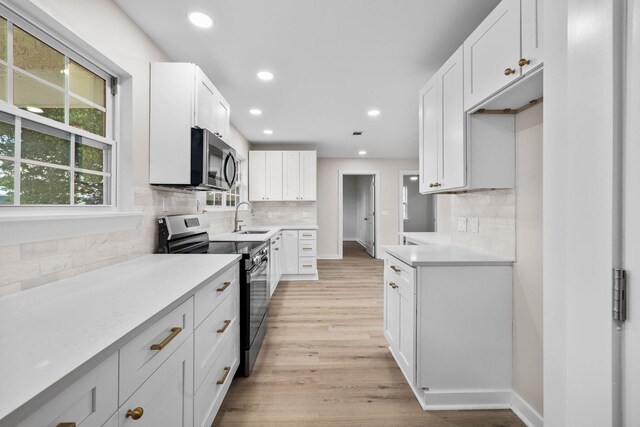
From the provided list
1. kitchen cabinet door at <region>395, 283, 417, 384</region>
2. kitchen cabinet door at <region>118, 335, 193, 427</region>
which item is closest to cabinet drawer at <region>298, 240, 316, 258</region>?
kitchen cabinet door at <region>395, 283, 417, 384</region>

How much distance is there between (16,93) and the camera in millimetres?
1152

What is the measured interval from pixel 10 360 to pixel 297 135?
14.8 ft

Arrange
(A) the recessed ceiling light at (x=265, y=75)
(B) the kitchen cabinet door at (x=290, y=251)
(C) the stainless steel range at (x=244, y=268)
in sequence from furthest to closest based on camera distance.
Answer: (B) the kitchen cabinet door at (x=290, y=251) → (A) the recessed ceiling light at (x=265, y=75) → (C) the stainless steel range at (x=244, y=268)

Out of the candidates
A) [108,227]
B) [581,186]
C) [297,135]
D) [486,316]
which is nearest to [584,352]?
[581,186]

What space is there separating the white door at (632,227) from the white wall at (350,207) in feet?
30.0

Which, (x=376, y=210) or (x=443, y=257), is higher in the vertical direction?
(x=376, y=210)

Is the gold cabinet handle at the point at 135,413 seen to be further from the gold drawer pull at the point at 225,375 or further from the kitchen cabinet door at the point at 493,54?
the kitchen cabinet door at the point at 493,54

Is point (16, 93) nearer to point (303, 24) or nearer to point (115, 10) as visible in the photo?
point (115, 10)

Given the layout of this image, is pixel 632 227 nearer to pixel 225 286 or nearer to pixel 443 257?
pixel 443 257

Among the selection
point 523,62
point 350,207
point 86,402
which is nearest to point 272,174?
point 523,62

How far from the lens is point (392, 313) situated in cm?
212

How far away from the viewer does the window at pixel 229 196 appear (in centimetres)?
354

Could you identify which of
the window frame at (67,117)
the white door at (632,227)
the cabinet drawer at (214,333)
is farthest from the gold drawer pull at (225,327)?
the white door at (632,227)

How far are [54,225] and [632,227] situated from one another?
1.88 m
